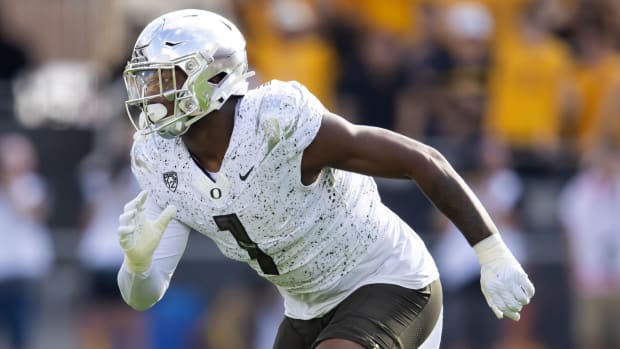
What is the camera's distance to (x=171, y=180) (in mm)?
4316

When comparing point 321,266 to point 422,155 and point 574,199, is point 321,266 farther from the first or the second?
point 574,199

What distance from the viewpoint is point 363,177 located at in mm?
4488

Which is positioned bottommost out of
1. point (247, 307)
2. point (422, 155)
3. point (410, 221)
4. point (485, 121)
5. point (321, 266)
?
point (247, 307)

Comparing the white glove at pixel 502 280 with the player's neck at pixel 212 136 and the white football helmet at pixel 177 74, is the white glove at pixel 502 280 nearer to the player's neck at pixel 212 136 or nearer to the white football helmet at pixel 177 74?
the player's neck at pixel 212 136

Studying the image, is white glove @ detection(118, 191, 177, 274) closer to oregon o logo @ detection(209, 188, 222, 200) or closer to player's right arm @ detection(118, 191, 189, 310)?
player's right arm @ detection(118, 191, 189, 310)

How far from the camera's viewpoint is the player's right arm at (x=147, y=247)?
13.9 feet

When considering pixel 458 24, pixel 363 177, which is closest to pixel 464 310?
pixel 458 24

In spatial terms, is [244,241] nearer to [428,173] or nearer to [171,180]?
[171,180]

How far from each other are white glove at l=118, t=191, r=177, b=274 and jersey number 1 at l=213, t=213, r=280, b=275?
0.17 m

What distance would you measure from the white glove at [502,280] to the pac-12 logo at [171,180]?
104 centimetres

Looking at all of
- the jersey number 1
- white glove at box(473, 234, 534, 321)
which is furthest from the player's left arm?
the jersey number 1

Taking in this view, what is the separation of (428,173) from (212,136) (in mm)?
736

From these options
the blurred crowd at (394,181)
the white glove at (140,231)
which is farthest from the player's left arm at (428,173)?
the blurred crowd at (394,181)

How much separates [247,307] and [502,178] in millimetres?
1922
